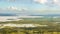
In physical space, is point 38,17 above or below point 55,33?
above

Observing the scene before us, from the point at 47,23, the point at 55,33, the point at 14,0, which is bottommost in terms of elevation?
the point at 55,33

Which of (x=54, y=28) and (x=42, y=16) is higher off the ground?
(x=42, y=16)

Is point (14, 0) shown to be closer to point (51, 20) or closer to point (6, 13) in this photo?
point (6, 13)

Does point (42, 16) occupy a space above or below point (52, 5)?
below

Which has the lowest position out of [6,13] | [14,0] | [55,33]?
[55,33]

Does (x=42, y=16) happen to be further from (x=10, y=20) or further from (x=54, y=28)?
(x=10, y=20)

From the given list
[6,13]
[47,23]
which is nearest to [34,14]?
[47,23]

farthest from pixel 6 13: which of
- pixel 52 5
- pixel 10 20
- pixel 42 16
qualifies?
pixel 52 5

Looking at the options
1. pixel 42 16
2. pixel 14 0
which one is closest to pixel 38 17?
pixel 42 16

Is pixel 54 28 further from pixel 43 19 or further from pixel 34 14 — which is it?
pixel 34 14
